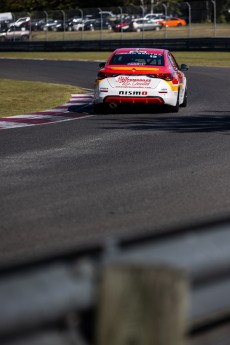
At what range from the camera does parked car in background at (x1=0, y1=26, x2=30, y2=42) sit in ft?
225

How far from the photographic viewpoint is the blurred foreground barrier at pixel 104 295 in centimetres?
319

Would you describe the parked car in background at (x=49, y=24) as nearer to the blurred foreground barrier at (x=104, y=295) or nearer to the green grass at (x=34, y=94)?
the green grass at (x=34, y=94)

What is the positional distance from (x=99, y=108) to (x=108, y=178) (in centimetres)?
985

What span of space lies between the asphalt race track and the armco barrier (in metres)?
31.9

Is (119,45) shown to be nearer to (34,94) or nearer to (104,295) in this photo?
(34,94)

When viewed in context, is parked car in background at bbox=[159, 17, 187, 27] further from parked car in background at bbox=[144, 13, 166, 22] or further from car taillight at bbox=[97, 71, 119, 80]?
car taillight at bbox=[97, 71, 119, 80]

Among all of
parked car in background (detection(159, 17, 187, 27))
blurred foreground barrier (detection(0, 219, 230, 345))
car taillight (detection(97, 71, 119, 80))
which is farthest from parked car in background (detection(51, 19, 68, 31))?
blurred foreground barrier (detection(0, 219, 230, 345))

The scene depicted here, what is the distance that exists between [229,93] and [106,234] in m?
20.0

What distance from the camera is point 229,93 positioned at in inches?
1101

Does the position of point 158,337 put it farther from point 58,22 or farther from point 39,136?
point 58,22

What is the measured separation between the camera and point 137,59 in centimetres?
2141

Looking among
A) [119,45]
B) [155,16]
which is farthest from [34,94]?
[155,16]

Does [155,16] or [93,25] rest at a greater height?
[155,16]

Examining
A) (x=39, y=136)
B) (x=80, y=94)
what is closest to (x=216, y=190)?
(x=39, y=136)
